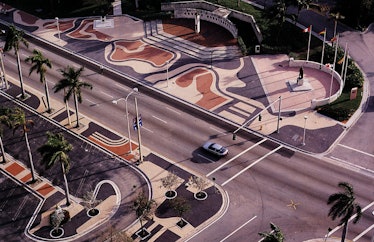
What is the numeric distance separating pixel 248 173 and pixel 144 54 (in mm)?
43382

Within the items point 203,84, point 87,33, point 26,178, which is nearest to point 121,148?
point 26,178

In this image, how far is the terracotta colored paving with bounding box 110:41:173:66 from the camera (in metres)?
117

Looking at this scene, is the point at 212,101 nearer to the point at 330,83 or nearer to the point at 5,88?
the point at 330,83

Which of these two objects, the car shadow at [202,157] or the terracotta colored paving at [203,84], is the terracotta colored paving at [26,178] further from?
the terracotta colored paving at [203,84]

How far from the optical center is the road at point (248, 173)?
254 ft

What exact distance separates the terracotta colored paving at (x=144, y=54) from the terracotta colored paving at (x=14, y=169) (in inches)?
1414

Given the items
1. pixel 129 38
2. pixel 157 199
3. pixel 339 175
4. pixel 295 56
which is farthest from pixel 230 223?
pixel 129 38

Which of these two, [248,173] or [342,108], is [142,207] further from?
[342,108]

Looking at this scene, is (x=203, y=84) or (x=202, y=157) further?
(x=203, y=84)

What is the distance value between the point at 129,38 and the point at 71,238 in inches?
2363

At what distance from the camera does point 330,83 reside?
352ft

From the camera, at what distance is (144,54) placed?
118812mm

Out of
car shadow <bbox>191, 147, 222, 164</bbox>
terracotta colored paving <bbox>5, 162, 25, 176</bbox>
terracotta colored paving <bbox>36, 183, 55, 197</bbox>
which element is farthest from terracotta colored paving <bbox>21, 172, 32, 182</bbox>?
car shadow <bbox>191, 147, 222, 164</bbox>

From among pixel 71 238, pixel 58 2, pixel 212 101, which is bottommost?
pixel 71 238
